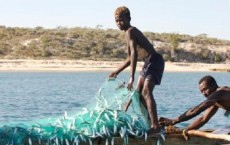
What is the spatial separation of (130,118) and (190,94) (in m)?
21.2

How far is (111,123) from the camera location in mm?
8016

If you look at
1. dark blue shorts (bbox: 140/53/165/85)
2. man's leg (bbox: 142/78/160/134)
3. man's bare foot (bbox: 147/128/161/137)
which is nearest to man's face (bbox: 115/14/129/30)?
dark blue shorts (bbox: 140/53/165/85)

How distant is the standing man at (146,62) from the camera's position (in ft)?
27.5

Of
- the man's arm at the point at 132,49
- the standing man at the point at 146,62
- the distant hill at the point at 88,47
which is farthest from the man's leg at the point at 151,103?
the distant hill at the point at 88,47

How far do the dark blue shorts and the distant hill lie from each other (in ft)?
127

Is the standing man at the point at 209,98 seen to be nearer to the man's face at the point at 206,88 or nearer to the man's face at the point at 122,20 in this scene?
the man's face at the point at 206,88

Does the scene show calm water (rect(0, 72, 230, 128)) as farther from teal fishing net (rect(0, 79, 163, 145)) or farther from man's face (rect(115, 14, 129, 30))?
man's face (rect(115, 14, 129, 30))

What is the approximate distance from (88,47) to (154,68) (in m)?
46.9

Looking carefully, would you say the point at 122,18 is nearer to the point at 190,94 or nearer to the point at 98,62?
the point at 190,94

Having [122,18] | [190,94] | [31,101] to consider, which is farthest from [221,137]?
[190,94]

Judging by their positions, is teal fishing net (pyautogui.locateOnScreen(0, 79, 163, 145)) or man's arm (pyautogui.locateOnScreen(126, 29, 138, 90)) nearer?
teal fishing net (pyautogui.locateOnScreen(0, 79, 163, 145))

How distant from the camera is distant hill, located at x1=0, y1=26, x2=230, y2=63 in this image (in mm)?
50062

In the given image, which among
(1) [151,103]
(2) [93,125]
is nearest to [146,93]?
(1) [151,103]

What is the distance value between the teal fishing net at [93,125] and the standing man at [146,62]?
155 millimetres
